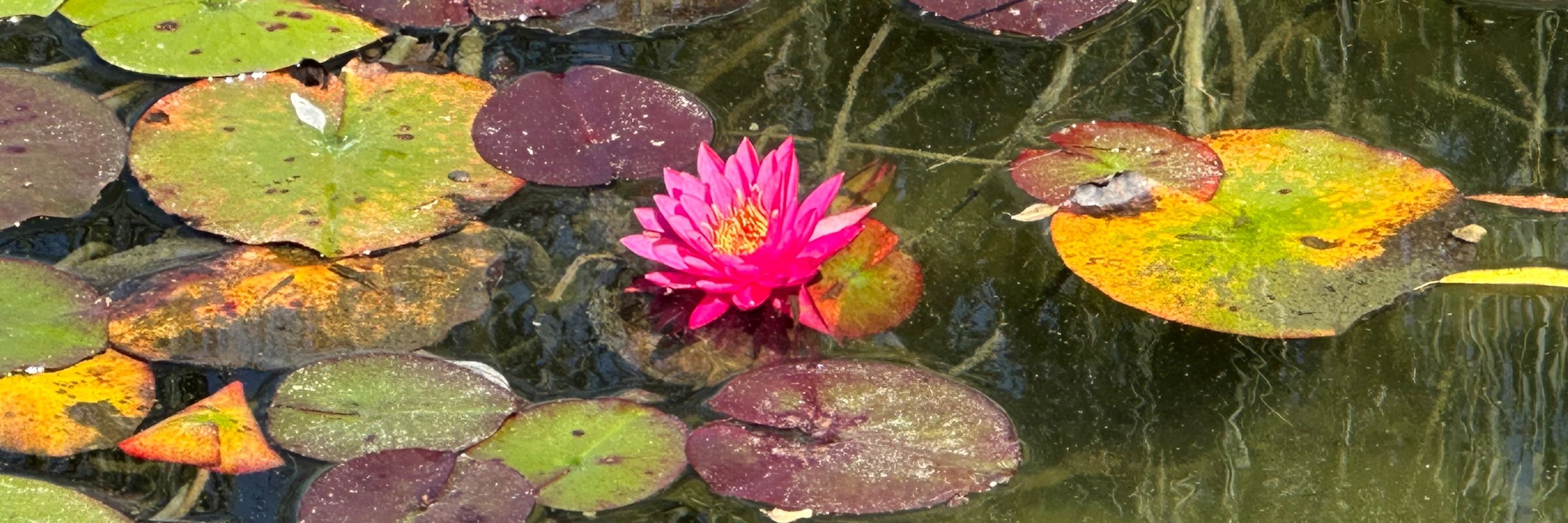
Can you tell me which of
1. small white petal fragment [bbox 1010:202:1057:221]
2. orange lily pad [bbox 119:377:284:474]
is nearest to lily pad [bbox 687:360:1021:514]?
small white petal fragment [bbox 1010:202:1057:221]

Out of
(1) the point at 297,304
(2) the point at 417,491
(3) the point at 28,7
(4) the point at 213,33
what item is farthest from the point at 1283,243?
(3) the point at 28,7

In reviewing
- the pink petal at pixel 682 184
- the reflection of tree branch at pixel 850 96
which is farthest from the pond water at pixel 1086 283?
the pink petal at pixel 682 184

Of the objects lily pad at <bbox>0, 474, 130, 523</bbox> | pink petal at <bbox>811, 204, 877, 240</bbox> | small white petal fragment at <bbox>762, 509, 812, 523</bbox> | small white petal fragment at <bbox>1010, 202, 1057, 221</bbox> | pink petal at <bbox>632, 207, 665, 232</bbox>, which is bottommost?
lily pad at <bbox>0, 474, 130, 523</bbox>

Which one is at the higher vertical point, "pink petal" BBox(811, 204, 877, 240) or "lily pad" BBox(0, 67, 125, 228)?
"pink petal" BBox(811, 204, 877, 240)

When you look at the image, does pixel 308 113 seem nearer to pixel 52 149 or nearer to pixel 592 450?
pixel 52 149

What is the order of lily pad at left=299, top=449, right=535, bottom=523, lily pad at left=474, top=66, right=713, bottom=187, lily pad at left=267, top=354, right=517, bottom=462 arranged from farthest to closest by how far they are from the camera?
lily pad at left=474, top=66, right=713, bottom=187, lily pad at left=267, top=354, right=517, bottom=462, lily pad at left=299, top=449, right=535, bottom=523

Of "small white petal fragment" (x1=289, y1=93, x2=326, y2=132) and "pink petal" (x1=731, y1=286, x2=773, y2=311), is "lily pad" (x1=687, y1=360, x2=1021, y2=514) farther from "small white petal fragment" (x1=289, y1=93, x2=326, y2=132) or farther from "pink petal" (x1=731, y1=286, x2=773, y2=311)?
"small white petal fragment" (x1=289, y1=93, x2=326, y2=132)

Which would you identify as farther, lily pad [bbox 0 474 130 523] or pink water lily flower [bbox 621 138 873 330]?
pink water lily flower [bbox 621 138 873 330]

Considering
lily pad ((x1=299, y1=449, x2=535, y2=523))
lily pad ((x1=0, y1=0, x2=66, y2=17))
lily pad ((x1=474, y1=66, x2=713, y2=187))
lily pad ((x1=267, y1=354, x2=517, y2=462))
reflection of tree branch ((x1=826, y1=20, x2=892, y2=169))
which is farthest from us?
lily pad ((x1=0, y1=0, x2=66, y2=17))
